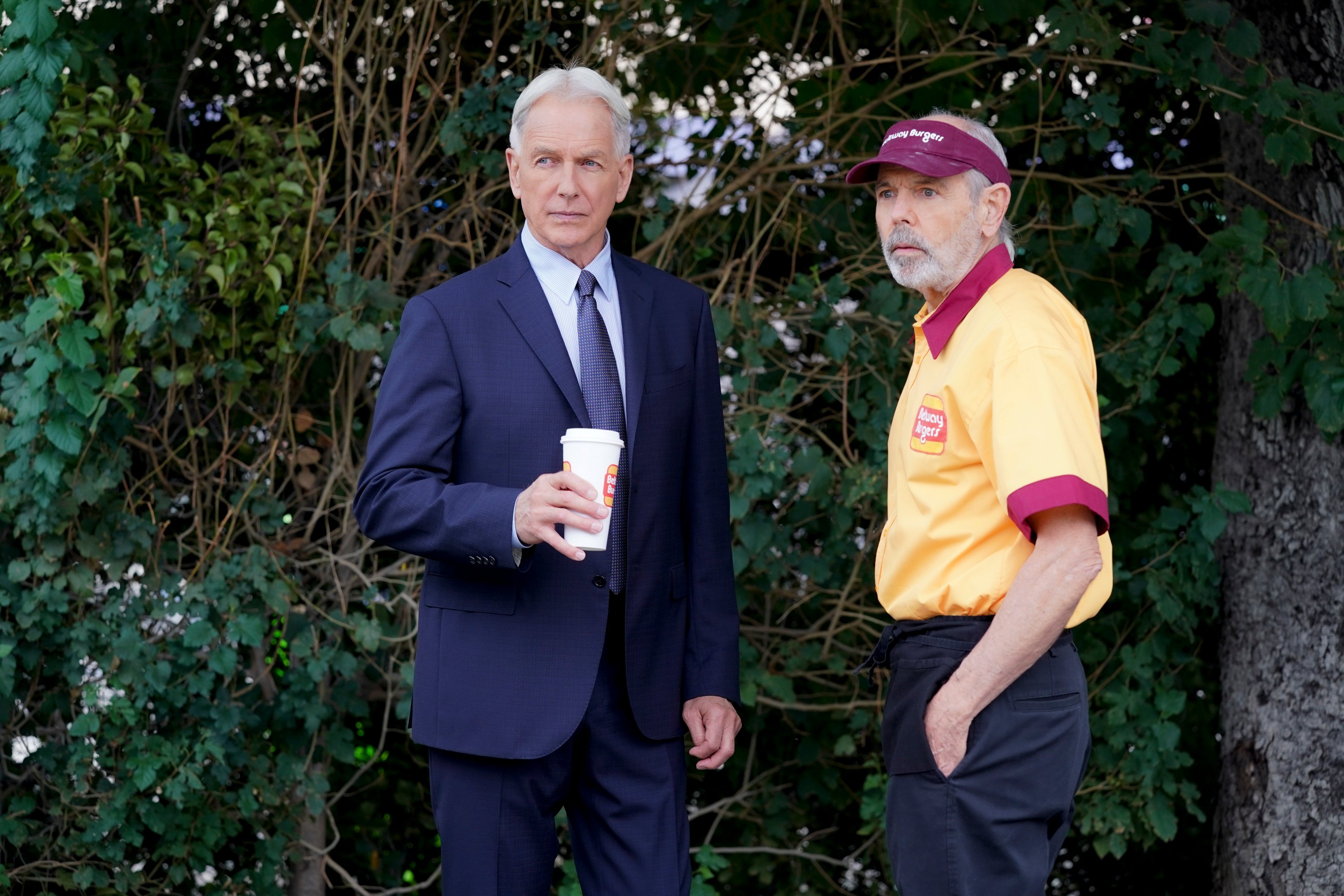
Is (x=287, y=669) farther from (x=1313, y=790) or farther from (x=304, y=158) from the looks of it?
(x=1313, y=790)

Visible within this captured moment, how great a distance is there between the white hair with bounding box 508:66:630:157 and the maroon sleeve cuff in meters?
1.04

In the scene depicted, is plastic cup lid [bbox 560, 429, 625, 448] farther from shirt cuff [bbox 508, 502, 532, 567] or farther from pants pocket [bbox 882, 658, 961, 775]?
pants pocket [bbox 882, 658, 961, 775]

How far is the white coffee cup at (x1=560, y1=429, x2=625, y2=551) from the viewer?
1.98m

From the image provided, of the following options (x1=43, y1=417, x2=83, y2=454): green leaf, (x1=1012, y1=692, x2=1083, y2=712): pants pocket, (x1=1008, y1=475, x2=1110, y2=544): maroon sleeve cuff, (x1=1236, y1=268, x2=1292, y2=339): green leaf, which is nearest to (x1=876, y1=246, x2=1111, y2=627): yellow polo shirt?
(x1=1008, y1=475, x2=1110, y2=544): maroon sleeve cuff

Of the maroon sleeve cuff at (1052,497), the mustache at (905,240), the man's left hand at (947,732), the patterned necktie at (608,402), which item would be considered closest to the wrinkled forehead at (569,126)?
the patterned necktie at (608,402)

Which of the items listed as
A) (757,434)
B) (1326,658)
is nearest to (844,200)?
(757,434)

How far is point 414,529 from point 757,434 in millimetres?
1458

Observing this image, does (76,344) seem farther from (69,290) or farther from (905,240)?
(905,240)

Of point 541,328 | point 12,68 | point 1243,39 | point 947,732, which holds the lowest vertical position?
point 947,732

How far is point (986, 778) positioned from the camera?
80.0 inches

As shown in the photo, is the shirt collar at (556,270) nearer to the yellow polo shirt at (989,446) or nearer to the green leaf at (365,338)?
the yellow polo shirt at (989,446)

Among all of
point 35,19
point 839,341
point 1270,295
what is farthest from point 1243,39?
point 35,19

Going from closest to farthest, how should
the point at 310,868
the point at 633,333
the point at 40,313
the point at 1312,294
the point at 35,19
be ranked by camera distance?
the point at 633,333, the point at 35,19, the point at 40,313, the point at 1312,294, the point at 310,868

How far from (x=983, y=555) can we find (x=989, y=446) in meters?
0.18
